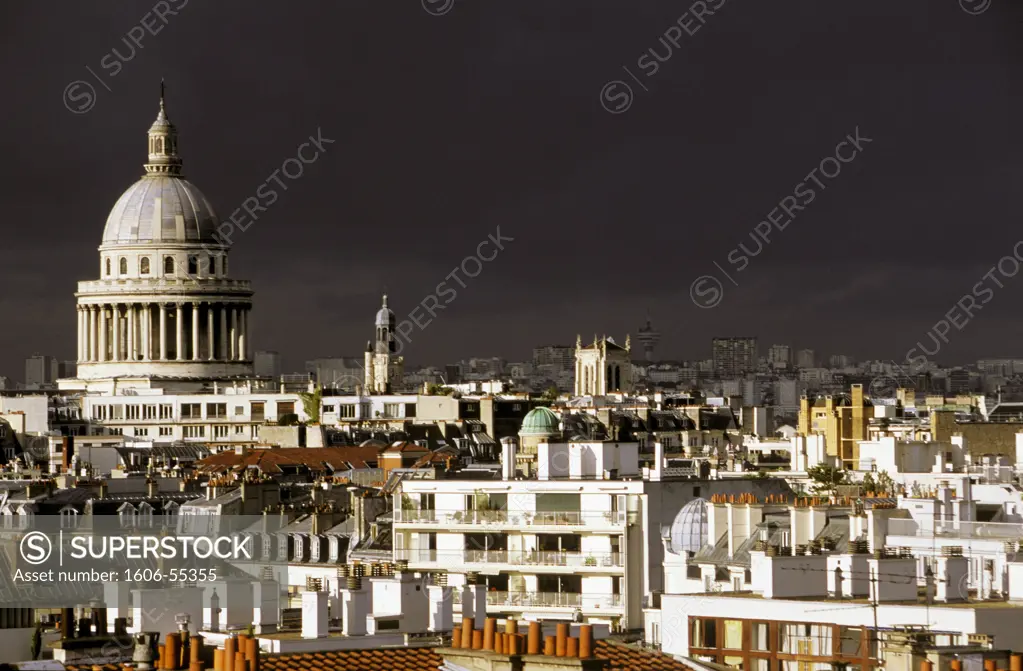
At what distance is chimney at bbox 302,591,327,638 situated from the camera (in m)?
40.8

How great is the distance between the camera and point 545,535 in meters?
63.6

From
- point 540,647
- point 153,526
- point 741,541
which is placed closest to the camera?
point 540,647

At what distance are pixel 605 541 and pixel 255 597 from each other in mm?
18309

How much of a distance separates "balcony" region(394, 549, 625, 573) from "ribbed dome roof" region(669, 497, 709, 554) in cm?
437

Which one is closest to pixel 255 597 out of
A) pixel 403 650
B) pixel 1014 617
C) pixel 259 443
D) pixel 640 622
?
pixel 403 650

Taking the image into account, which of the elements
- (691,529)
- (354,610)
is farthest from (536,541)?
(354,610)

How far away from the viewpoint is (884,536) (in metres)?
50.2

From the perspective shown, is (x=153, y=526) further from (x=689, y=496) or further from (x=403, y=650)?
(x=403, y=650)

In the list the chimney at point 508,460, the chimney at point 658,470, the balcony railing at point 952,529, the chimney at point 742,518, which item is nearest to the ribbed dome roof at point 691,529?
the chimney at point 742,518

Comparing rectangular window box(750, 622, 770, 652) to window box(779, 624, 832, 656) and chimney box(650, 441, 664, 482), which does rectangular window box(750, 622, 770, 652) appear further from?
chimney box(650, 441, 664, 482)

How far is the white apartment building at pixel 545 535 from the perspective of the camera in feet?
201

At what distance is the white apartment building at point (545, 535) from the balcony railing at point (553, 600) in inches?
0.7

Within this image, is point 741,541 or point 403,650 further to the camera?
point 741,541

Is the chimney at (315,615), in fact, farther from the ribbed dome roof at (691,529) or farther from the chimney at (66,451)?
the chimney at (66,451)
